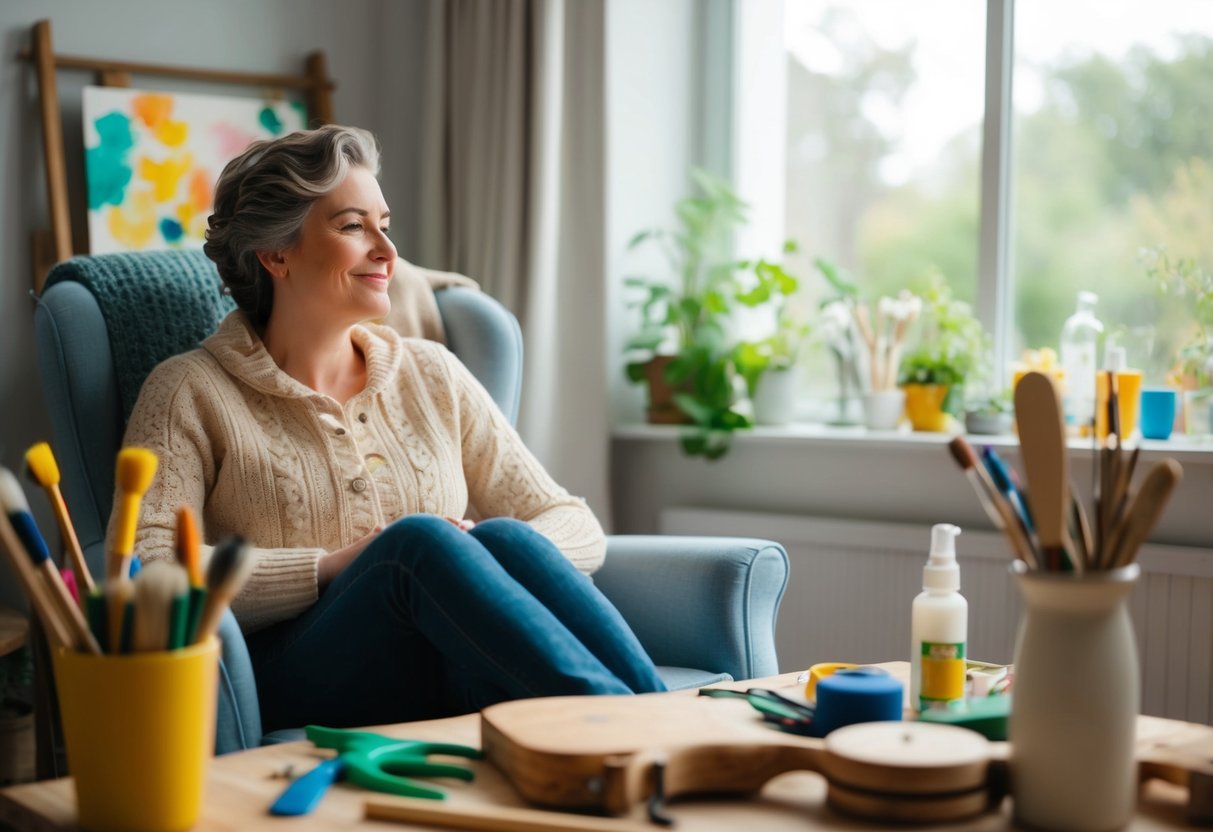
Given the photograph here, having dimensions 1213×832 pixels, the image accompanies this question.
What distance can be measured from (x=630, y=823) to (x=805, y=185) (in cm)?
233

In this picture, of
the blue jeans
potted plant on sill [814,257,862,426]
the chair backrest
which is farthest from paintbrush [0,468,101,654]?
potted plant on sill [814,257,862,426]

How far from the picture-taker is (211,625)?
0.95m

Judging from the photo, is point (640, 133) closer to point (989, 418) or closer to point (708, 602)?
point (989, 418)

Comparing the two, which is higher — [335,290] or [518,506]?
[335,290]

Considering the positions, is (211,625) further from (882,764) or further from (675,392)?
(675,392)

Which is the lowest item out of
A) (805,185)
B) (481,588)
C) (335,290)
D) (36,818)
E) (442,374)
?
(36,818)

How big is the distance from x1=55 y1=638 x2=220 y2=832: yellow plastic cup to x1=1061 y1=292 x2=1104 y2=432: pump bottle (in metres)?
1.91

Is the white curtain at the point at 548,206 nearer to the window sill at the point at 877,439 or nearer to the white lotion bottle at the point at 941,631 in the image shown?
the window sill at the point at 877,439

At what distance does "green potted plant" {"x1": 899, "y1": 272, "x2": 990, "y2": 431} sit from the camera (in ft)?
8.61

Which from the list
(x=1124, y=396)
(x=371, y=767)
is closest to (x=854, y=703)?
(x=371, y=767)

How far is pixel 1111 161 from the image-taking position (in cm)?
257

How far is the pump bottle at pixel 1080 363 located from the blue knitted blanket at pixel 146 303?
1518 mm

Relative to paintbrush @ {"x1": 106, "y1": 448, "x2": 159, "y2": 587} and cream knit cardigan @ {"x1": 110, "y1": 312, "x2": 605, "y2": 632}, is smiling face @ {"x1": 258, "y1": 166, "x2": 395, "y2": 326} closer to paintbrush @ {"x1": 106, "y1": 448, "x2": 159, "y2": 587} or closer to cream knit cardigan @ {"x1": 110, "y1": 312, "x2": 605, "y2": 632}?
cream knit cardigan @ {"x1": 110, "y1": 312, "x2": 605, "y2": 632}

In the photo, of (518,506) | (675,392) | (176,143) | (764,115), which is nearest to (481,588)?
(518,506)
